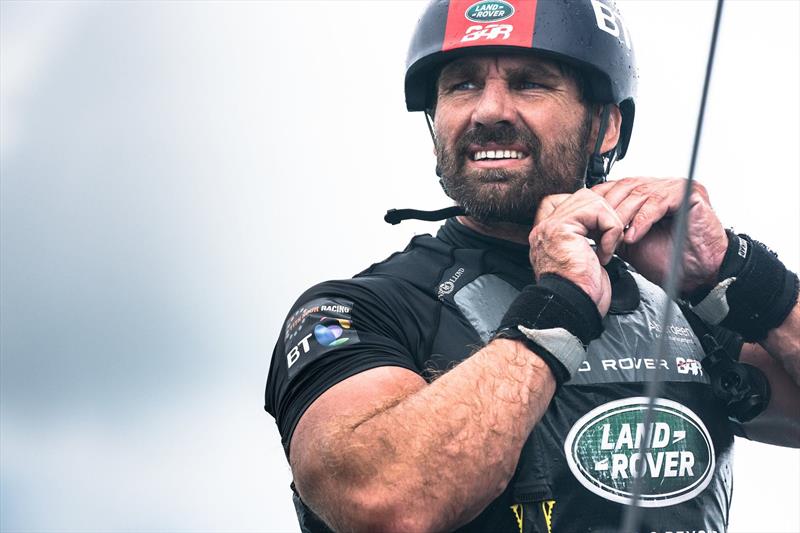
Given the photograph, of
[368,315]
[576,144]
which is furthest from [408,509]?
[576,144]

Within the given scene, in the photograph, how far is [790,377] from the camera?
4.79 m

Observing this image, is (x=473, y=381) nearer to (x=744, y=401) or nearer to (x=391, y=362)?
(x=391, y=362)

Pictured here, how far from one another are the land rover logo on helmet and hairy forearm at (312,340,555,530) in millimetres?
1771

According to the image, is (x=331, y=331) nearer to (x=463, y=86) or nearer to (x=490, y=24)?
(x=463, y=86)

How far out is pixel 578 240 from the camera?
4270 mm

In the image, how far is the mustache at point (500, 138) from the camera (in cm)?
486

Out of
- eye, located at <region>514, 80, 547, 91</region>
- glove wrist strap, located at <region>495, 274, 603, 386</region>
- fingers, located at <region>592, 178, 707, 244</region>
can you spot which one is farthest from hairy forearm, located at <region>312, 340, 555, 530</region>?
eye, located at <region>514, 80, 547, 91</region>

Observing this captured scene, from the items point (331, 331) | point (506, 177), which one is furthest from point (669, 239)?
point (331, 331)

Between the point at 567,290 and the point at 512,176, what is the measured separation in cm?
91

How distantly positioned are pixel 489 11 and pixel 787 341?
171 cm

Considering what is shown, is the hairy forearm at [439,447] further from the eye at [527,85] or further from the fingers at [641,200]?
the eye at [527,85]

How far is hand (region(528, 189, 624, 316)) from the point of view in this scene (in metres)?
4.17

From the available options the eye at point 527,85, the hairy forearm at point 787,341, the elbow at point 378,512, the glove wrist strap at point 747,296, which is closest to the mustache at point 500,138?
the eye at point 527,85

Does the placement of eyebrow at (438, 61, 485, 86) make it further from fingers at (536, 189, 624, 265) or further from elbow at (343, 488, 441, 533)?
elbow at (343, 488, 441, 533)
